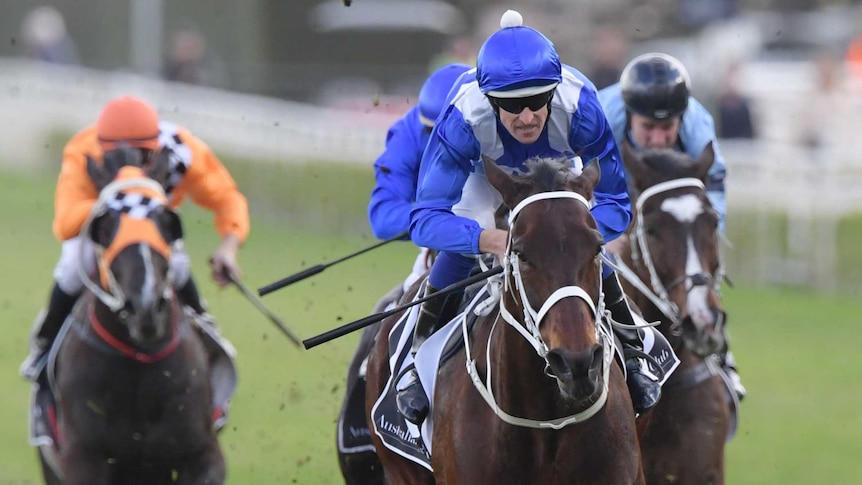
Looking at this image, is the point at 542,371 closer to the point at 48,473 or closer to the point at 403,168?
the point at 403,168

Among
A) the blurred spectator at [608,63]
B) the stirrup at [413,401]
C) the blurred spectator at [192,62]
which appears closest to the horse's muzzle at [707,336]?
the stirrup at [413,401]

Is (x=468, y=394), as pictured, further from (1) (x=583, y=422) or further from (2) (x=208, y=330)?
(2) (x=208, y=330)

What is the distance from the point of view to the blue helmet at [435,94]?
705 cm

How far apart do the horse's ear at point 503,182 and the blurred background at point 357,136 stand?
10.0ft

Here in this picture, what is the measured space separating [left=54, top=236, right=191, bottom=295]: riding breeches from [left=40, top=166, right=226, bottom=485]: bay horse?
13 centimetres

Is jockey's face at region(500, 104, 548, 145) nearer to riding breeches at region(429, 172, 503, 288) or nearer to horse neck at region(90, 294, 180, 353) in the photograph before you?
riding breeches at region(429, 172, 503, 288)

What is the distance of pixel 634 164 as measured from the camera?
6.39 meters

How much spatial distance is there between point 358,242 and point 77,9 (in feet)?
36.4

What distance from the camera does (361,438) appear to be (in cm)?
707

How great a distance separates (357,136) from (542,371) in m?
13.9

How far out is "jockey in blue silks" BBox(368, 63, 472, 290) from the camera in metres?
7.17

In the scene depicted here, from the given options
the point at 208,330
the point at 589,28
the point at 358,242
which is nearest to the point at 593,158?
the point at 208,330

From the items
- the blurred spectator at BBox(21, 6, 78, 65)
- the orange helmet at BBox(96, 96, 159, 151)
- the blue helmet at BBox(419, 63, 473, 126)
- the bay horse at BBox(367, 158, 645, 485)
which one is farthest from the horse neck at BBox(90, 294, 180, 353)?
the blurred spectator at BBox(21, 6, 78, 65)

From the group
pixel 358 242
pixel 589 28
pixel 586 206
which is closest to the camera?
pixel 586 206
